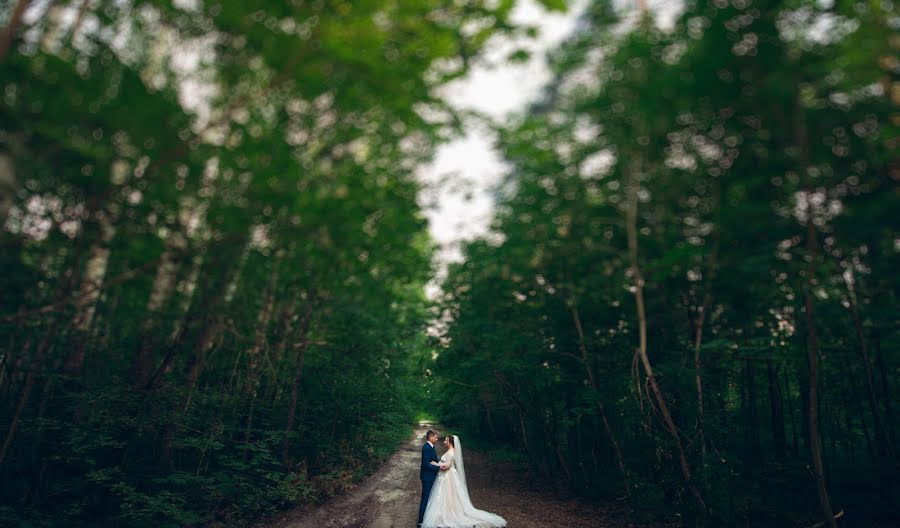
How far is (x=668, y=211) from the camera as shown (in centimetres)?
679

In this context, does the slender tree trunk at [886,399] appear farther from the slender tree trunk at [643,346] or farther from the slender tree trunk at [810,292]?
the slender tree trunk at [643,346]

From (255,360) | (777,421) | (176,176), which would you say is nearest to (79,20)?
(176,176)

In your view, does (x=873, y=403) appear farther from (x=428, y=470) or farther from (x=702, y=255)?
(x=428, y=470)

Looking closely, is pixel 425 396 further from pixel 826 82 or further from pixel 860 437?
pixel 826 82

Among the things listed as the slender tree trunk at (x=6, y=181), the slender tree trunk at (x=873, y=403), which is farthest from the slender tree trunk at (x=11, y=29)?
the slender tree trunk at (x=873, y=403)

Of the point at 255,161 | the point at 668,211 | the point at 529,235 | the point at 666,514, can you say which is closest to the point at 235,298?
the point at 255,161

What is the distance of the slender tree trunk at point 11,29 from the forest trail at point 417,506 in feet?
25.4

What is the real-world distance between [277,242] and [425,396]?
14566 millimetres

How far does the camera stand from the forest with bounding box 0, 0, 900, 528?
8.36 ft

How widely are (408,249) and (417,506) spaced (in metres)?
6.51

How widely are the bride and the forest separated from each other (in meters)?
2.96

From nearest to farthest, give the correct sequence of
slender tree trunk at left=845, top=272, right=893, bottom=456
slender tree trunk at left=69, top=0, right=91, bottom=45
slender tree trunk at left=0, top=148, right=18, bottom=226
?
slender tree trunk at left=0, top=148, right=18, bottom=226 → slender tree trunk at left=69, top=0, right=91, bottom=45 → slender tree trunk at left=845, top=272, right=893, bottom=456

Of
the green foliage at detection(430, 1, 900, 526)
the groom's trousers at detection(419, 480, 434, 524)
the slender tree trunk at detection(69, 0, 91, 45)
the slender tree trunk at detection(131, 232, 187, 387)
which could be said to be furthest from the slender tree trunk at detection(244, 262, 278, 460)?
the green foliage at detection(430, 1, 900, 526)

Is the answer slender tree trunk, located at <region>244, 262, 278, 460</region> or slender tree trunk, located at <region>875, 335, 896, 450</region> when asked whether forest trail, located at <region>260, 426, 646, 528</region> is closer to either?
slender tree trunk, located at <region>244, 262, 278, 460</region>
